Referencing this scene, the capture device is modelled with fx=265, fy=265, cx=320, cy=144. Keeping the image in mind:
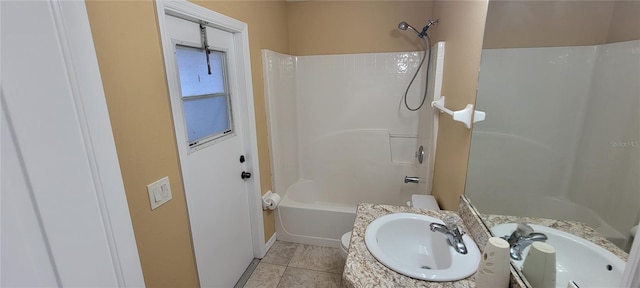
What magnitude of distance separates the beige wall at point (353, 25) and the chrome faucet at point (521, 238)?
2005 mm

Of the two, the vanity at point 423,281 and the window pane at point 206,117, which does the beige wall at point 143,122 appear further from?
the vanity at point 423,281

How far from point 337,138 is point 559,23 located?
217 centimetres

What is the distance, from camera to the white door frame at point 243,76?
4.13 feet

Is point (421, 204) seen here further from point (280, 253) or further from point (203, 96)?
point (203, 96)

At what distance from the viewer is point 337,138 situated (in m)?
2.94

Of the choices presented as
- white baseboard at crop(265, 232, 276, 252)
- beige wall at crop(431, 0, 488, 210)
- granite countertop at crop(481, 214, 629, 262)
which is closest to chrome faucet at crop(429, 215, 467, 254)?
granite countertop at crop(481, 214, 629, 262)

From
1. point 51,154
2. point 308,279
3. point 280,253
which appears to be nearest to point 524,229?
point 51,154

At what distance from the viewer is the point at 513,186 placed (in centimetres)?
104

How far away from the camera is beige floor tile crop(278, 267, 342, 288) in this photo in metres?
2.06

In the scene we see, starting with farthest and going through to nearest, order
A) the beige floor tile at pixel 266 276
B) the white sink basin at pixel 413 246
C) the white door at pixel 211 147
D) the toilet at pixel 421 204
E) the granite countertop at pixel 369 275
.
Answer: the beige floor tile at pixel 266 276 < the toilet at pixel 421 204 < the white door at pixel 211 147 < the white sink basin at pixel 413 246 < the granite countertop at pixel 369 275

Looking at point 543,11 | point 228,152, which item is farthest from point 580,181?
point 228,152

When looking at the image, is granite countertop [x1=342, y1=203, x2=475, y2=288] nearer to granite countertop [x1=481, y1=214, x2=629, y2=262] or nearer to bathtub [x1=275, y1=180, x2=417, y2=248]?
granite countertop [x1=481, y1=214, x2=629, y2=262]

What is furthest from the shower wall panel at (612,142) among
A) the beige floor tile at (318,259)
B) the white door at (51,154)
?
the beige floor tile at (318,259)

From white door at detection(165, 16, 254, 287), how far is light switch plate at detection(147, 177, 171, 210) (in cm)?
12
